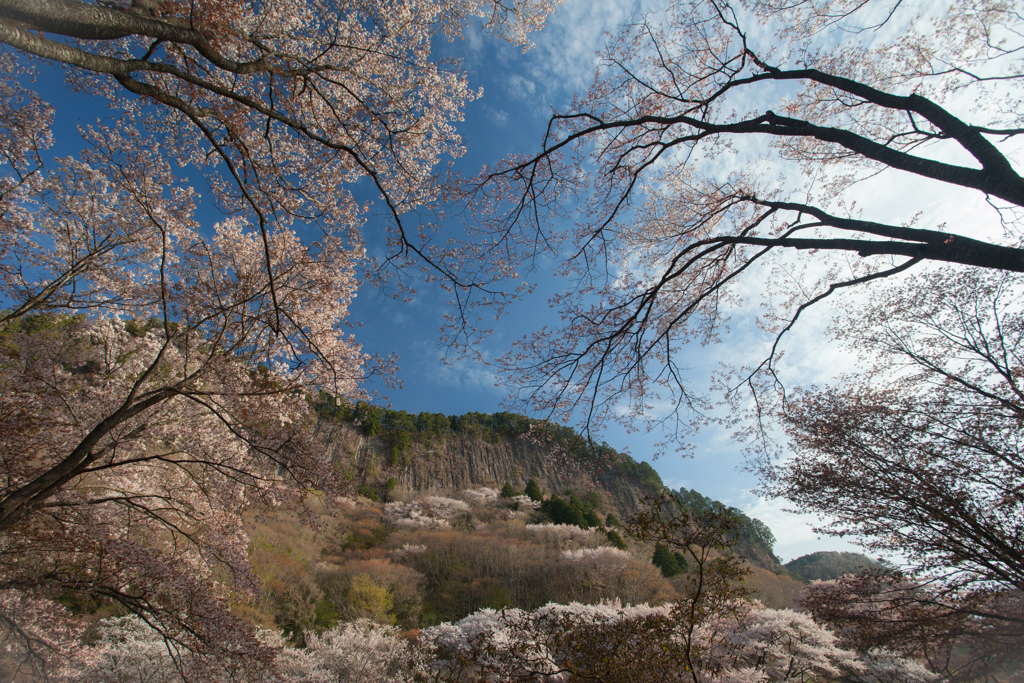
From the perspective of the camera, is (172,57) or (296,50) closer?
(172,57)

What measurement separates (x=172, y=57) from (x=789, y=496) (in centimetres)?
1160

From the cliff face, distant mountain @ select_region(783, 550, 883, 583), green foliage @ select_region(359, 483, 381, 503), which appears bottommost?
distant mountain @ select_region(783, 550, 883, 583)

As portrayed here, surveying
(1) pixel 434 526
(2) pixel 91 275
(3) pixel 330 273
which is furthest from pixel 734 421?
(1) pixel 434 526

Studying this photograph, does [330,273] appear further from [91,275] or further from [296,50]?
[91,275]

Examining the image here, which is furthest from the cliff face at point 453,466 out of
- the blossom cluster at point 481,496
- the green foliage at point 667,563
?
the green foliage at point 667,563

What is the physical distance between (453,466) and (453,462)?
739 mm

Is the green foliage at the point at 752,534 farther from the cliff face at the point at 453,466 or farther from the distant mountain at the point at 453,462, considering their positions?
the cliff face at the point at 453,466

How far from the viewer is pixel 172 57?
4.31 meters

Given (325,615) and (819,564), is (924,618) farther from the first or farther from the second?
(819,564)

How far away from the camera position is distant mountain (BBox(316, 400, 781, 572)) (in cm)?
3938

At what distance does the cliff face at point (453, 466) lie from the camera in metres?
39.4

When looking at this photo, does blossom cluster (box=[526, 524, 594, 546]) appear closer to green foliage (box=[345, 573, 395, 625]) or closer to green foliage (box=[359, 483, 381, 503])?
green foliage (box=[345, 573, 395, 625])

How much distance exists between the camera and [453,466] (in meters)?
43.9

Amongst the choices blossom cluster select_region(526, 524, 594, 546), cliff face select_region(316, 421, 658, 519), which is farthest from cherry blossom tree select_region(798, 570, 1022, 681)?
cliff face select_region(316, 421, 658, 519)
